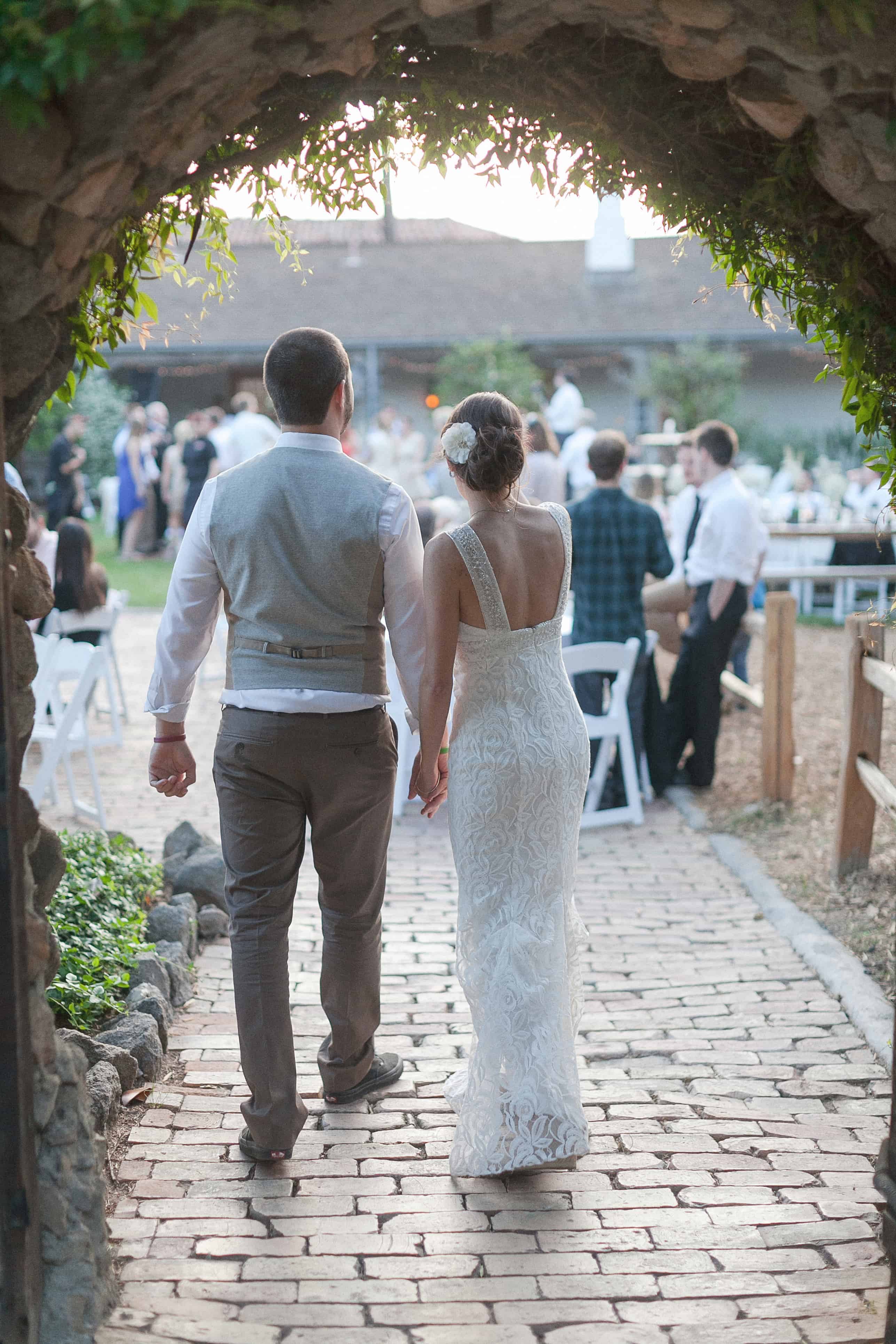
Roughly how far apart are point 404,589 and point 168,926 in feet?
7.41

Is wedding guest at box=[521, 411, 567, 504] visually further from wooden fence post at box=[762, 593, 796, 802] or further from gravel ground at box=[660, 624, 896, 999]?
wooden fence post at box=[762, 593, 796, 802]

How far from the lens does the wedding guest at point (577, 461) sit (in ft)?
57.9

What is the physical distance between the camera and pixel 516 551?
11.3 ft

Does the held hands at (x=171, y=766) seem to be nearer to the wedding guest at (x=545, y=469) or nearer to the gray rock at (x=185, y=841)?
the gray rock at (x=185, y=841)

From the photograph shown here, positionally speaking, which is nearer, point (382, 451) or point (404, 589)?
point (404, 589)

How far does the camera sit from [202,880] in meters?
5.67

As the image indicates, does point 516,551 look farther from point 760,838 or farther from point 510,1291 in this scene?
point 760,838

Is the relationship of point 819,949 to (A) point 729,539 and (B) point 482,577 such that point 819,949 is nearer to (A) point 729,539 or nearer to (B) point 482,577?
(B) point 482,577

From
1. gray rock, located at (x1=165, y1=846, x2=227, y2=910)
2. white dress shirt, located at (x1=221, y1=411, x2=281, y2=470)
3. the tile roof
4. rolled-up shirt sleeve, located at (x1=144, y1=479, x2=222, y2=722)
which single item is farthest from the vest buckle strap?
the tile roof

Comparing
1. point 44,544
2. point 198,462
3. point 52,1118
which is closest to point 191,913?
point 52,1118

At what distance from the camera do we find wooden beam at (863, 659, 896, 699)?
5417 mm

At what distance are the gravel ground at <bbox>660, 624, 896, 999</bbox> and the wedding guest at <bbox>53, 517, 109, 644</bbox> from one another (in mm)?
4063

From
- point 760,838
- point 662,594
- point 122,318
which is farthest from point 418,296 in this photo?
point 122,318

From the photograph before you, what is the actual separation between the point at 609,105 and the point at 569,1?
45 centimetres
